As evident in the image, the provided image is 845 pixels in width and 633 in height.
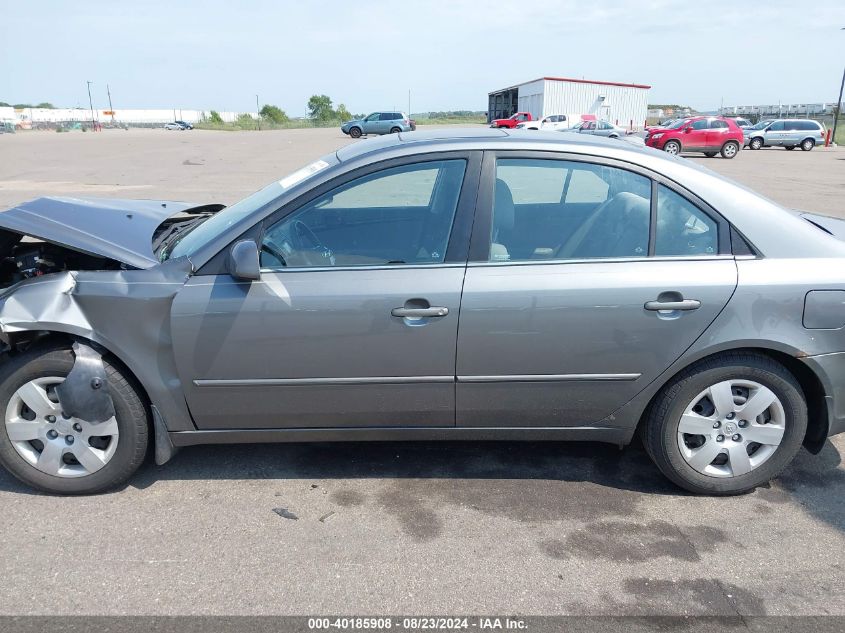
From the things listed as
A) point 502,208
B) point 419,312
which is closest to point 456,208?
point 502,208

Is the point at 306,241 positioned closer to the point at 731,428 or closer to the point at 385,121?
the point at 731,428

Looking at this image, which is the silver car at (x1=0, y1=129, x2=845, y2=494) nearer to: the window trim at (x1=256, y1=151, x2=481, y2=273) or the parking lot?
the window trim at (x1=256, y1=151, x2=481, y2=273)

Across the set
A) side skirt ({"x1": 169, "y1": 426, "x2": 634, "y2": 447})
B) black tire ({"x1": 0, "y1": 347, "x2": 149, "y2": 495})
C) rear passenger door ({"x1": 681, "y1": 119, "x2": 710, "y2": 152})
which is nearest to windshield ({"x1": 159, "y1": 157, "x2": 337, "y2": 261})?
black tire ({"x1": 0, "y1": 347, "x2": 149, "y2": 495})

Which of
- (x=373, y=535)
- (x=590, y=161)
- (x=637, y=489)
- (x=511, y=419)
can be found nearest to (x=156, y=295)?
(x=373, y=535)

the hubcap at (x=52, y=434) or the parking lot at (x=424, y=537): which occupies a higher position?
the hubcap at (x=52, y=434)

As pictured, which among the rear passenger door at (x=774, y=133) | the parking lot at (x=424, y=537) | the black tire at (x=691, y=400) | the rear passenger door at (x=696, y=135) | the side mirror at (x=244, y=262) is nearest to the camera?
the parking lot at (x=424, y=537)

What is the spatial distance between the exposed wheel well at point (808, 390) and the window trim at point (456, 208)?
117 centimetres

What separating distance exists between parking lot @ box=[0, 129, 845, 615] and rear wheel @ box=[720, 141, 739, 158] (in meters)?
27.0

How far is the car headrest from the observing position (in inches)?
116

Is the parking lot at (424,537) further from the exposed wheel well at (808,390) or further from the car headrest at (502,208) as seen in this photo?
the car headrest at (502,208)

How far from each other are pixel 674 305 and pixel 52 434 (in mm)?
2944

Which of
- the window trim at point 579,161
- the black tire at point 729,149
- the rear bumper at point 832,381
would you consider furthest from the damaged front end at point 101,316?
the black tire at point 729,149

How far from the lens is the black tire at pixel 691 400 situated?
2.95 m

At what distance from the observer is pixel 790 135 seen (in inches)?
1335
